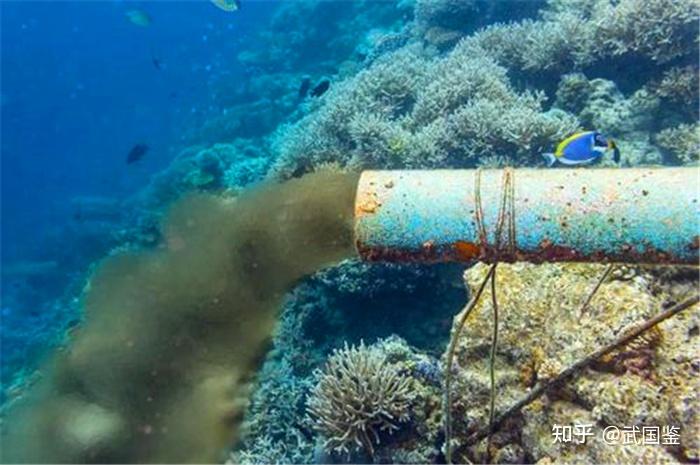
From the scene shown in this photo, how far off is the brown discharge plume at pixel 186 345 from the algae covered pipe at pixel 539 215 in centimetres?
73

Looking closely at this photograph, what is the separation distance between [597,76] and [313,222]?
5.39 meters

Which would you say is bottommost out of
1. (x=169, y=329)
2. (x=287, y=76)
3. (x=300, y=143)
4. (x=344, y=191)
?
(x=169, y=329)

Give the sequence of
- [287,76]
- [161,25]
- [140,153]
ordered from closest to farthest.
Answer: [140,153] < [287,76] < [161,25]

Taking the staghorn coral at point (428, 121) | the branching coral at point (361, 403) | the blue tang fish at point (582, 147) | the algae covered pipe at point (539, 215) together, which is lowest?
the branching coral at point (361, 403)

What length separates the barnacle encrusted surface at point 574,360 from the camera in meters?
2.49

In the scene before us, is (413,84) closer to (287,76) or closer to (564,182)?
(564,182)

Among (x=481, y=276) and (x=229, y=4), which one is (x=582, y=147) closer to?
(x=481, y=276)

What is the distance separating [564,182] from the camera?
7.34 feet

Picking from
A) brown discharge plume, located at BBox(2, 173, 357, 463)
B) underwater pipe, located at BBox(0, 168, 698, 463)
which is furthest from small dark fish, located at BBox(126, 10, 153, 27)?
brown discharge plume, located at BBox(2, 173, 357, 463)

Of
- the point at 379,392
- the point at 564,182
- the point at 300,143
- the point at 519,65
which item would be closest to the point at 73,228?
the point at 300,143

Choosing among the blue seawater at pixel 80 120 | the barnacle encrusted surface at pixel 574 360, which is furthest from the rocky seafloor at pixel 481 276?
the blue seawater at pixel 80 120

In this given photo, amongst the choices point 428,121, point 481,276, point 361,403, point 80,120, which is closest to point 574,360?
point 481,276

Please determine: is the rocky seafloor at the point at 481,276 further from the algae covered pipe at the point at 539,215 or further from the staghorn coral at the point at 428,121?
the algae covered pipe at the point at 539,215

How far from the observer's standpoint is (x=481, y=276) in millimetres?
3447
